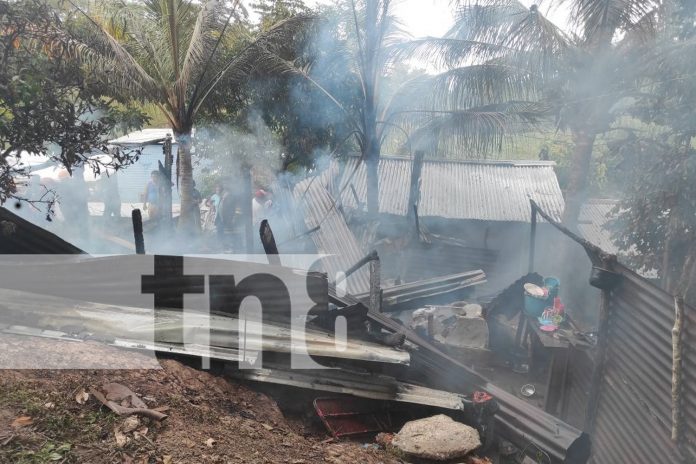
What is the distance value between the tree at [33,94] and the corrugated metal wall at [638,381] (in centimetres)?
524

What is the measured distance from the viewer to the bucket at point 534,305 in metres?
7.59

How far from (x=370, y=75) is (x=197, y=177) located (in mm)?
11631

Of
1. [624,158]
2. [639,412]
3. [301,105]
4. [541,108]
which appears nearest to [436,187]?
[541,108]

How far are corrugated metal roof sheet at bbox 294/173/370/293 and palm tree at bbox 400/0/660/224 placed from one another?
2985mm

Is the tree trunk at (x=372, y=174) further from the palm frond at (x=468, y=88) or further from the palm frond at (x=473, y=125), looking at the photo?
the palm frond at (x=468, y=88)

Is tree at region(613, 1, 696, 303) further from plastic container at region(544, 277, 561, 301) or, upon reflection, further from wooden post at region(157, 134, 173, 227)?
wooden post at region(157, 134, 173, 227)

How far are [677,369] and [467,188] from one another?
36.5ft

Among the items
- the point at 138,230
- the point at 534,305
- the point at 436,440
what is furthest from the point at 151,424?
the point at 534,305

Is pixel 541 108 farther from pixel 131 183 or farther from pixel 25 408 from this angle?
pixel 131 183

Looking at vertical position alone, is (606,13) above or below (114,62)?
above

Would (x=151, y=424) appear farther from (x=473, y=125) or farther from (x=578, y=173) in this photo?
(x=578, y=173)

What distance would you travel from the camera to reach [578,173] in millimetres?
11742

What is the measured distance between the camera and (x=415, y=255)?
43.5 ft

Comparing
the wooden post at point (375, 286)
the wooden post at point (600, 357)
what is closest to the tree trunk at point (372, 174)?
the wooden post at point (375, 286)
